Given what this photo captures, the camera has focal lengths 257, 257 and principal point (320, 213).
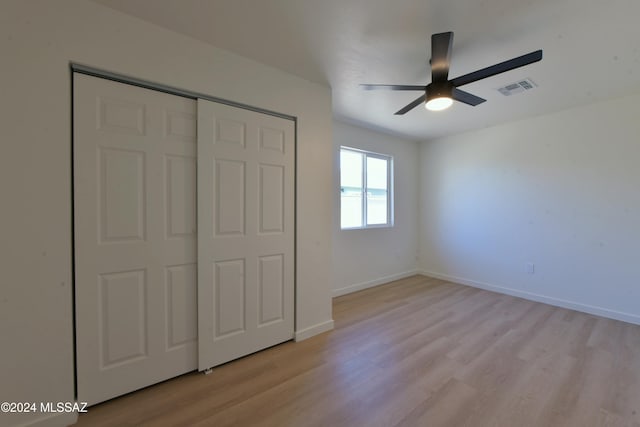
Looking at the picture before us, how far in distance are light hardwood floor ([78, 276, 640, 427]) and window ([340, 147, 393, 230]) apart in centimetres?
166

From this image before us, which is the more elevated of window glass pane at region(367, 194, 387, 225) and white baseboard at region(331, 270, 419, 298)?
window glass pane at region(367, 194, 387, 225)

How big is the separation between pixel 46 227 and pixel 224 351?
1.48 metres

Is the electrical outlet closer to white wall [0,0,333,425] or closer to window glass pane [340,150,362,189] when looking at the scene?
window glass pane [340,150,362,189]

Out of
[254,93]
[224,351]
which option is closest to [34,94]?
[254,93]

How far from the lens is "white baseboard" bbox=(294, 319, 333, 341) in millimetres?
2536

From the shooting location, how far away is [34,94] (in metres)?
1.45

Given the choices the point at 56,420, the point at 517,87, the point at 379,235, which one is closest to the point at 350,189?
the point at 379,235

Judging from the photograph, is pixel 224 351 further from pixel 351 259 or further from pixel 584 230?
pixel 584 230

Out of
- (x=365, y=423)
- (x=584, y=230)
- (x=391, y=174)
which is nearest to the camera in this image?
(x=365, y=423)

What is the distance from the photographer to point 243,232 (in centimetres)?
224

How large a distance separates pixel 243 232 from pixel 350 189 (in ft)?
7.16

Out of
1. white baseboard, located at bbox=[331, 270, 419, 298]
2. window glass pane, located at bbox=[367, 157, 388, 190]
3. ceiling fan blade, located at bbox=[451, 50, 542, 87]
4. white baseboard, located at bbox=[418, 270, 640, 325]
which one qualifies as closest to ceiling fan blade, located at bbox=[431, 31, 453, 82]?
ceiling fan blade, located at bbox=[451, 50, 542, 87]

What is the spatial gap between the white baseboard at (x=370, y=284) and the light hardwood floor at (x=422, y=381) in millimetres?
852

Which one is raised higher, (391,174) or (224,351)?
(391,174)
